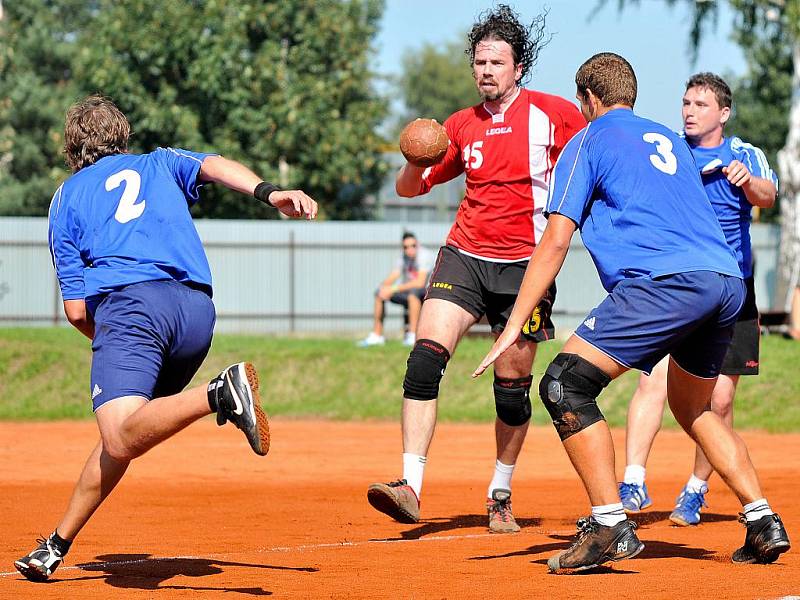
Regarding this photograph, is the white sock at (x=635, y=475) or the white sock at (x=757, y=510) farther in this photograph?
the white sock at (x=635, y=475)

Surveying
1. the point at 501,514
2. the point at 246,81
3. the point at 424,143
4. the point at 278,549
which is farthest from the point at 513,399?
the point at 246,81

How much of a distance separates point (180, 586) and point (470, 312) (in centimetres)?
254

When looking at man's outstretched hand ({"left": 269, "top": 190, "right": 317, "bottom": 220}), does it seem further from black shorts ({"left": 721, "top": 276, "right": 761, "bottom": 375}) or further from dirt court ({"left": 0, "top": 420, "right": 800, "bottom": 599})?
black shorts ({"left": 721, "top": 276, "right": 761, "bottom": 375})

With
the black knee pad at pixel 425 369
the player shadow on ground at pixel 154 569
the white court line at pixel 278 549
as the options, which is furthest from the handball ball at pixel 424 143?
the player shadow on ground at pixel 154 569

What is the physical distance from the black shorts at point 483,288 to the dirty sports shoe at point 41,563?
265 cm

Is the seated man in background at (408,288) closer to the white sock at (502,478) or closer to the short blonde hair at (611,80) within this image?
the white sock at (502,478)

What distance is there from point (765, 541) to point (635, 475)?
1.91m

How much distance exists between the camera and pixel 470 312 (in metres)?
7.46

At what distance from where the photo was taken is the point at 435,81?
308 feet

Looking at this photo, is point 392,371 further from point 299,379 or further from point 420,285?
point 420,285

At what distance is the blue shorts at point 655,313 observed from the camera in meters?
5.68

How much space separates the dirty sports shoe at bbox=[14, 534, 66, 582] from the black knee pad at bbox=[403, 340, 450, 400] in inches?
88.1

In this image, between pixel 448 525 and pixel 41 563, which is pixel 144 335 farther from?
pixel 448 525

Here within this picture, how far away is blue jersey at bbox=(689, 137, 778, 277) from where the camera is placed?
7492 mm
